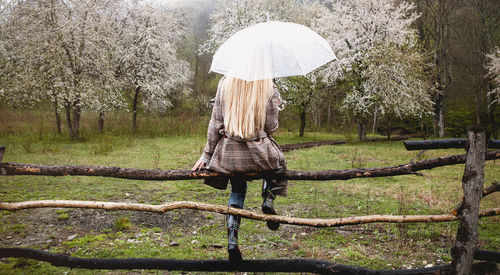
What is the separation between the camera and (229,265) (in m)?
3.36

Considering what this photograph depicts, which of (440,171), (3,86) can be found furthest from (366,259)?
(3,86)

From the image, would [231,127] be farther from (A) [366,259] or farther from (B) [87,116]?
(B) [87,116]

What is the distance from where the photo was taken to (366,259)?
4633mm

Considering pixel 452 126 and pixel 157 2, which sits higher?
pixel 157 2

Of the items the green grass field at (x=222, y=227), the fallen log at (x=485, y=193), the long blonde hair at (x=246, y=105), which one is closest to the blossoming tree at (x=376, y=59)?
the green grass field at (x=222, y=227)

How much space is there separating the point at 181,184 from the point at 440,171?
8934 mm

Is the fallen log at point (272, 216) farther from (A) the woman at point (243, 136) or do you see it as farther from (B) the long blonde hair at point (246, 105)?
(B) the long blonde hair at point (246, 105)

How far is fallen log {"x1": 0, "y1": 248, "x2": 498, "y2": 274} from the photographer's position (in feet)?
10.8

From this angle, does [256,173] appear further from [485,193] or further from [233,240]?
[485,193]

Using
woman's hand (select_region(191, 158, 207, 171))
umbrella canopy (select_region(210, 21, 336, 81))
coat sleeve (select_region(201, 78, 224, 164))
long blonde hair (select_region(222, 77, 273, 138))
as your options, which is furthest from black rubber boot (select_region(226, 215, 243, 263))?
umbrella canopy (select_region(210, 21, 336, 81))

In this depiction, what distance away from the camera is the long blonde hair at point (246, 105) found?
3113mm

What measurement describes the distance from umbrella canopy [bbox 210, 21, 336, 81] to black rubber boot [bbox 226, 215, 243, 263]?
141 cm

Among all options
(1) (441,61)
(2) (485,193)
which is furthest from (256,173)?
(1) (441,61)

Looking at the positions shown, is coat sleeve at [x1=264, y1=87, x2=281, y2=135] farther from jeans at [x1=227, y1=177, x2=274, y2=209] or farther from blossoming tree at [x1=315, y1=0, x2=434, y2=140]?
blossoming tree at [x1=315, y1=0, x2=434, y2=140]
